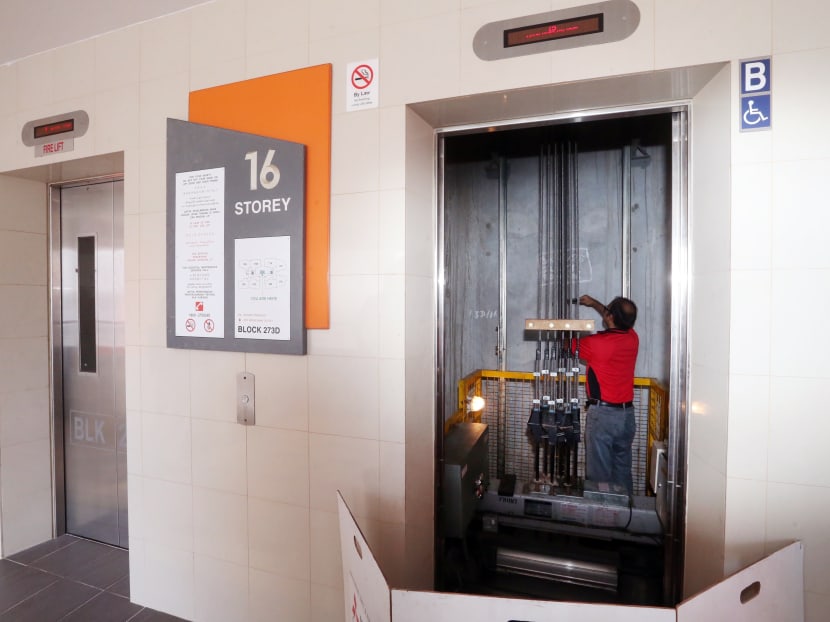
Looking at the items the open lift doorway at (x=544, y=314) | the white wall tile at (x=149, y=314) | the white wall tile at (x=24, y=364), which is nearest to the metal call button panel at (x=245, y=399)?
the white wall tile at (x=149, y=314)

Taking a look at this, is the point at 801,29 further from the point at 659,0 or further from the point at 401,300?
the point at 401,300

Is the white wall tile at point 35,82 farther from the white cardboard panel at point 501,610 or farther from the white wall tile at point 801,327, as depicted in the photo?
the white wall tile at point 801,327

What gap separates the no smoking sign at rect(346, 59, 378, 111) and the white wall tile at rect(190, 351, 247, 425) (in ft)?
3.61

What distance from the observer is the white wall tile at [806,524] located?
1351mm

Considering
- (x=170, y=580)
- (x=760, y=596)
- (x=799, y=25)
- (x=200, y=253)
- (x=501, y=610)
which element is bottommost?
(x=170, y=580)

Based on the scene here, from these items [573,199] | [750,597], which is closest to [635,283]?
[573,199]

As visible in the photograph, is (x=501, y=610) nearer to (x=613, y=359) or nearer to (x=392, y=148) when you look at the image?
(x=392, y=148)

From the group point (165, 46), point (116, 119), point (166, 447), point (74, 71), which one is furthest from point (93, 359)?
point (165, 46)

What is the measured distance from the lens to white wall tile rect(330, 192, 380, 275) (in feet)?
5.72

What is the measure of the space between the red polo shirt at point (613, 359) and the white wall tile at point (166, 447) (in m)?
2.40

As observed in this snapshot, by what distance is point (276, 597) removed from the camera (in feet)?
6.40

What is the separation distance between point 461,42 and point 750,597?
1.78m

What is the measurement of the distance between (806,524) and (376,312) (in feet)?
4.77

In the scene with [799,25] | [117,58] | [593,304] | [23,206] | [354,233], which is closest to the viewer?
[799,25]
